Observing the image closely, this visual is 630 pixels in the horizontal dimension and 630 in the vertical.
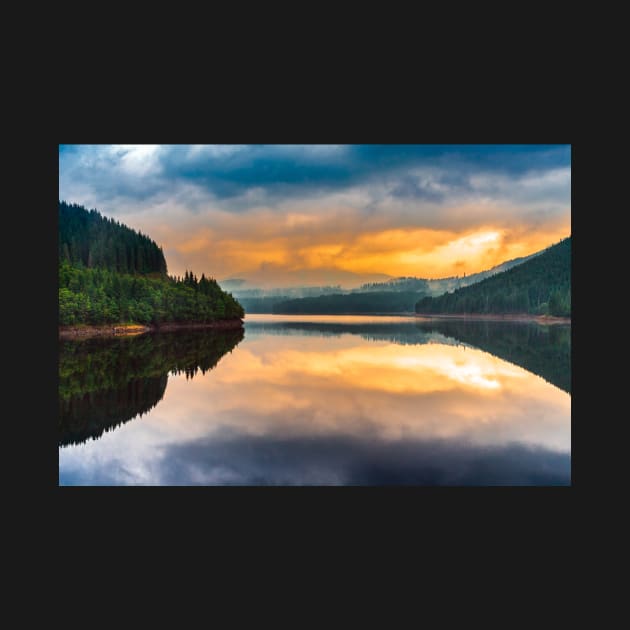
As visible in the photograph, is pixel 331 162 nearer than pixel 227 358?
Yes

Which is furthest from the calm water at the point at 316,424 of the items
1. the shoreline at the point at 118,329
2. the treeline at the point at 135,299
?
the shoreline at the point at 118,329

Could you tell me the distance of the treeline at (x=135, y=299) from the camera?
111ft

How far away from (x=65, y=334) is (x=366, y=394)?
3106 cm

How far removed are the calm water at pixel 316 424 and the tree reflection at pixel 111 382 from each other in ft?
0.25

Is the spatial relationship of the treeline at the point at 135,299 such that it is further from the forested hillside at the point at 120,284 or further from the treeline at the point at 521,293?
the treeline at the point at 521,293

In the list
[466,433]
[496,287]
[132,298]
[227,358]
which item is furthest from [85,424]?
[496,287]

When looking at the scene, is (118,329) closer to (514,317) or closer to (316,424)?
(316,424)

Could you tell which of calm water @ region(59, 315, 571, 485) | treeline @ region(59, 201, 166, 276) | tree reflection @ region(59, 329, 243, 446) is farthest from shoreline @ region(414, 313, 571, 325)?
treeline @ region(59, 201, 166, 276)

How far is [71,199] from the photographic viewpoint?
42.5 ft

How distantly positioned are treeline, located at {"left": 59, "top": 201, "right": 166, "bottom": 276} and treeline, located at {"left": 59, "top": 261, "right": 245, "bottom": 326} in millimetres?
1536

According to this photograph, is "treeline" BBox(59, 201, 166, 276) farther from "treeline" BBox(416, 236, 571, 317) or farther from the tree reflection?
"treeline" BBox(416, 236, 571, 317)

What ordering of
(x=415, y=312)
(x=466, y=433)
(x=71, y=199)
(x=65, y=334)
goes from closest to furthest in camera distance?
(x=466, y=433)
(x=71, y=199)
(x=65, y=334)
(x=415, y=312)

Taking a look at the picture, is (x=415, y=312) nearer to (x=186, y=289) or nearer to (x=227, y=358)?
(x=186, y=289)

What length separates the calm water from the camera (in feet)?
26.7
